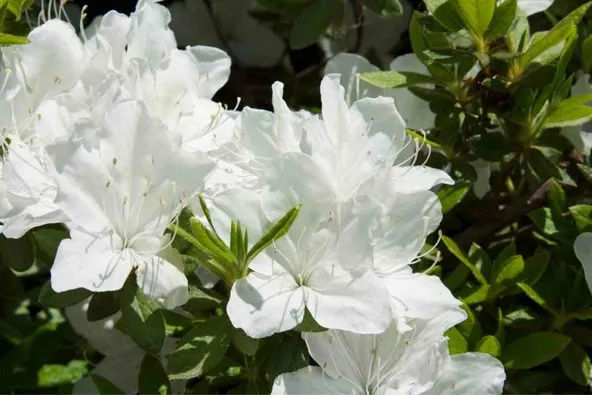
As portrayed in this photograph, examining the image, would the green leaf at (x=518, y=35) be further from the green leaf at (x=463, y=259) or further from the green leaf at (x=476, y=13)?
the green leaf at (x=463, y=259)

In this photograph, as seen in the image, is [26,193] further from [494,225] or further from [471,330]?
[494,225]

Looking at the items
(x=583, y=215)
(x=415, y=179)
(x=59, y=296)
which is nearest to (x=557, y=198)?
(x=583, y=215)

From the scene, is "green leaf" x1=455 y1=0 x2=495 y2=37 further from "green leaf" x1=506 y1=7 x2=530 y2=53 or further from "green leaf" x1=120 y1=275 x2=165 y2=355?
"green leaf" x1=120 y1=275 x2=165 y2=355

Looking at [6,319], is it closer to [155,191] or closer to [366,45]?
[155,191]

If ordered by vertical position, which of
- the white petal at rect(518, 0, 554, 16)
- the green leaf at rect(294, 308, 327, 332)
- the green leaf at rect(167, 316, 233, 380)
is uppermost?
the white petal at rect(518, 0, 554, 16)

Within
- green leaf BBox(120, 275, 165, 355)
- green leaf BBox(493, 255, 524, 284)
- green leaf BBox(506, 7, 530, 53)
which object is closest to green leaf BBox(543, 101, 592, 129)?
green leaf BBox(506, 7, 530, 53)

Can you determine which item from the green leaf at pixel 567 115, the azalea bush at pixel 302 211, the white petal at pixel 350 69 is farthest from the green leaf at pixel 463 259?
the white petal at pixel 350 69
